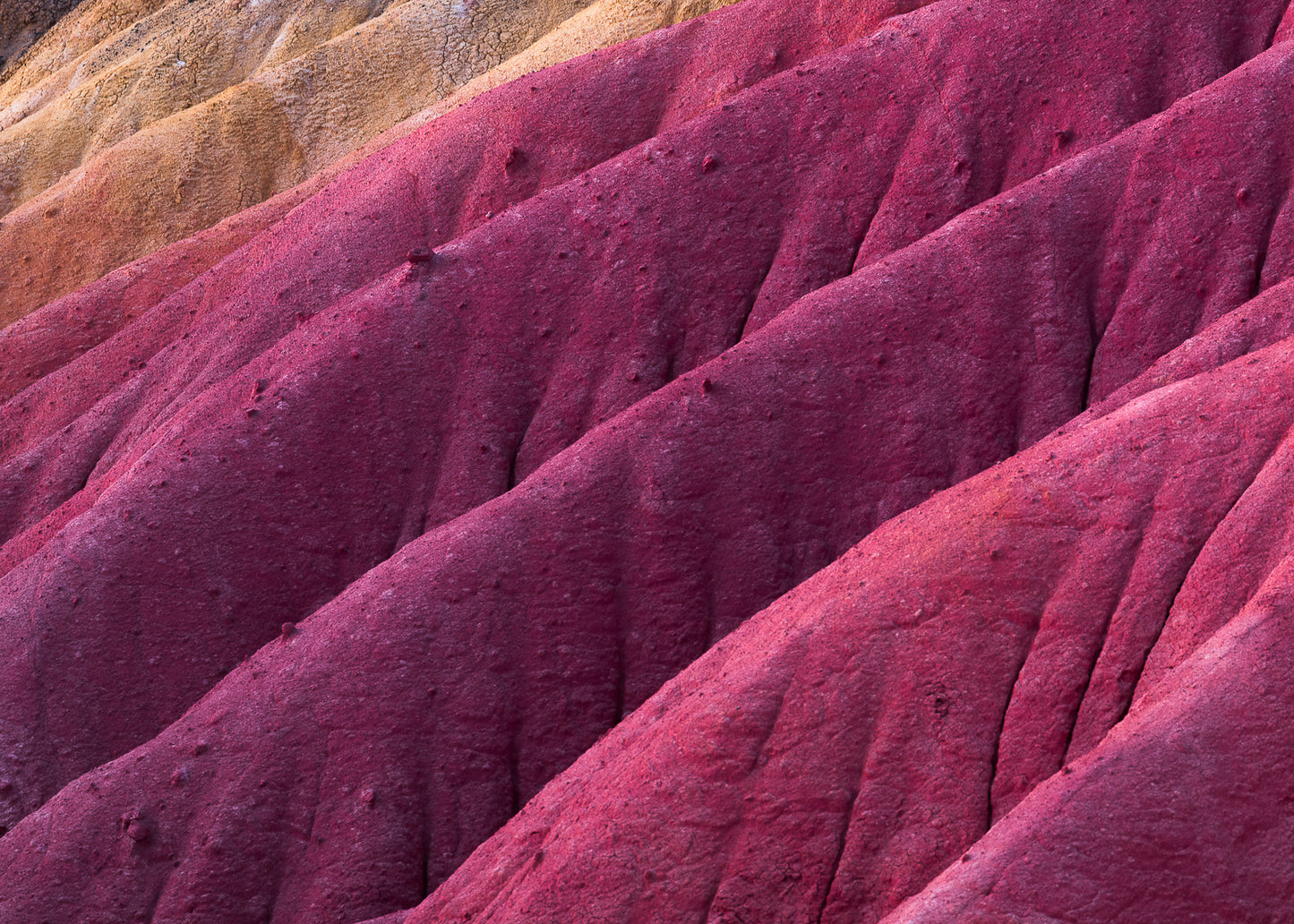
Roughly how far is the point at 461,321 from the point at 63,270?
1056cm

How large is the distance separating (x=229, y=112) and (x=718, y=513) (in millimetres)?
14195

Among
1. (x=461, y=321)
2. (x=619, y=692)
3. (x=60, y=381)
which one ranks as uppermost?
(x=60, y=381)

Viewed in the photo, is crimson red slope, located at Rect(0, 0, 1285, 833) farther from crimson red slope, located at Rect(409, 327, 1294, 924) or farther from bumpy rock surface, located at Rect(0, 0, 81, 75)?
bumpy rock surface, located at Rect(0, 0, 81, 75)

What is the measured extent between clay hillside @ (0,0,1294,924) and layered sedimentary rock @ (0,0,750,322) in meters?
4.20

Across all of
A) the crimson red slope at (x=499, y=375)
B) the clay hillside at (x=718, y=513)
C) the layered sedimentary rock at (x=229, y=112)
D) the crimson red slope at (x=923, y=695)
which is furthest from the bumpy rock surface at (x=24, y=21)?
the crimson red slope at (x=923, y=695)

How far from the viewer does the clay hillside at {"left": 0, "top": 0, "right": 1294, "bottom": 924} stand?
6961mm

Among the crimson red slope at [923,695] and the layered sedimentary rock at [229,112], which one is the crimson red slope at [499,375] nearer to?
the crimson red slope at [923,695]

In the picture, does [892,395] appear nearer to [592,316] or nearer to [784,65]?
[592,316]

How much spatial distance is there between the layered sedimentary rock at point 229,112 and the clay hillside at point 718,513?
13.8 feet

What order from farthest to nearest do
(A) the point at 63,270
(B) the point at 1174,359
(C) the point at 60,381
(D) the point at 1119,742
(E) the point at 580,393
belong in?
1. (A) the point at 63,270
2. (C) the point at 60,381
3. (E) the point at 580,393
4. (B) the point at 1174,359
5. (D) the point at 1119,742

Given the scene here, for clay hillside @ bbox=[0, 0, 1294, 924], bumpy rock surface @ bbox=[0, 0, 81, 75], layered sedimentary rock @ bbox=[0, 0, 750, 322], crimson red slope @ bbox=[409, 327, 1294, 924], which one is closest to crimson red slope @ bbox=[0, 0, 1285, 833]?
clay hillside @ bbox=[0, 0, 1294, 924]

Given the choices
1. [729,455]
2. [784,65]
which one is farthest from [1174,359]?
[784,65]

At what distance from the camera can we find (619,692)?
10094mm

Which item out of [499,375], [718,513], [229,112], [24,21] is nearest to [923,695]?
[718,513]
